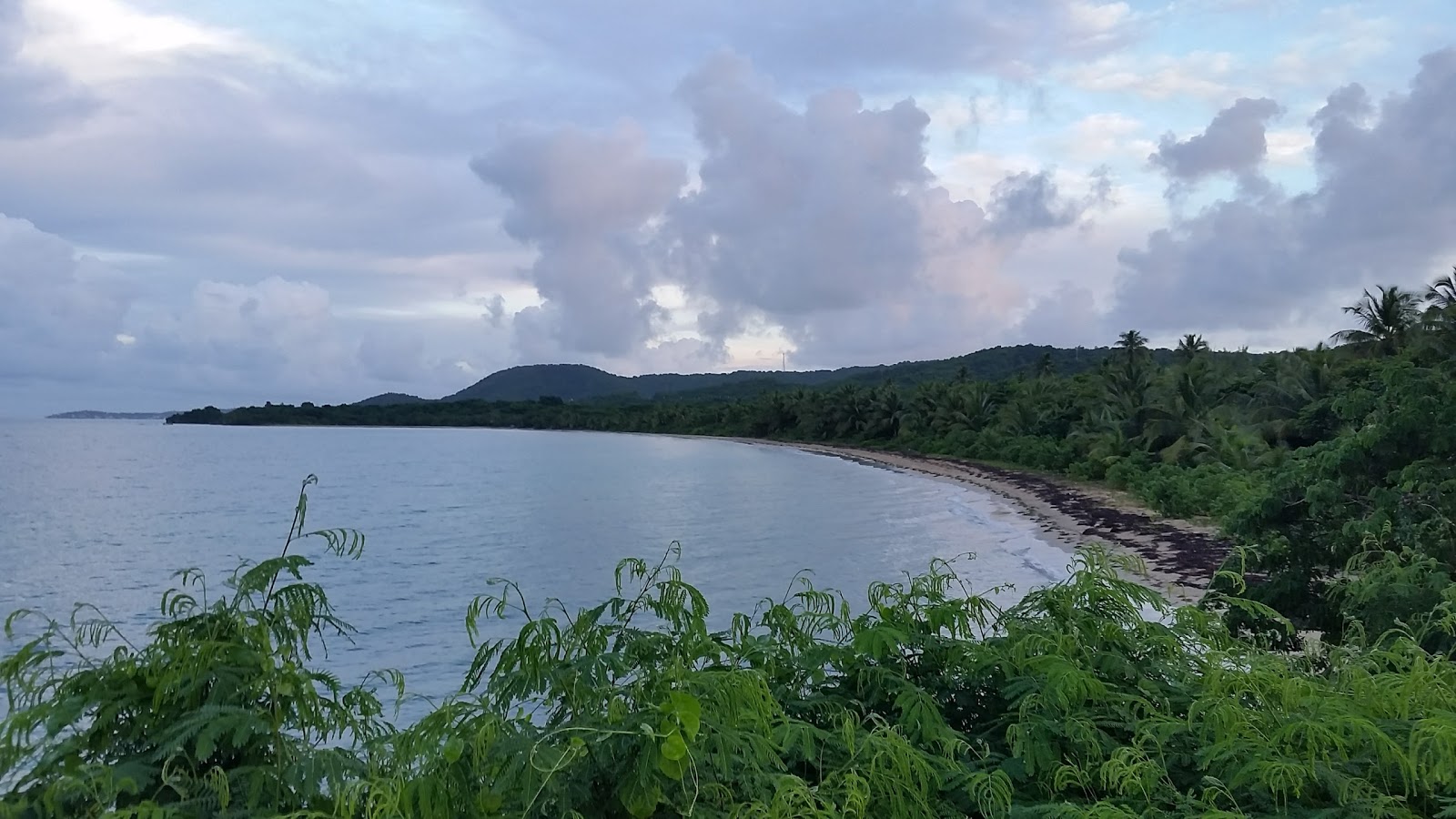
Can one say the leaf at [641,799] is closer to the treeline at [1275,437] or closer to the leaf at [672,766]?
the leaf at [672,766]

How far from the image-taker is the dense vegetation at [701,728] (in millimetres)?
2205

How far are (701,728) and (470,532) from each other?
35.9m

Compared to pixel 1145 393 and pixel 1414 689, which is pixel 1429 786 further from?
pixel 1145 393

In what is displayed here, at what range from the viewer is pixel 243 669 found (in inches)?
97.0

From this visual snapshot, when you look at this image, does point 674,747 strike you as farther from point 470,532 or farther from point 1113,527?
point 470,532

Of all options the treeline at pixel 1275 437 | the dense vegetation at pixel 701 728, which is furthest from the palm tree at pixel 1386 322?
the dense vegetation at pixel 701 728

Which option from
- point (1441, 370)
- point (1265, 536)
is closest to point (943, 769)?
point (1265, 536)

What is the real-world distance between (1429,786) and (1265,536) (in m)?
7.69

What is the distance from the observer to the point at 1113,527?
2984 cm

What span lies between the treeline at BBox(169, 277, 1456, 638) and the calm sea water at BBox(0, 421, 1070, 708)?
20.9ft

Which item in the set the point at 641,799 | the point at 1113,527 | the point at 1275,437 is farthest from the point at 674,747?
the point at 1275,437

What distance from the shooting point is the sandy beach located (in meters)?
21.2

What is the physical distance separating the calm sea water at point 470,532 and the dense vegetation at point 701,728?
28.9 feet

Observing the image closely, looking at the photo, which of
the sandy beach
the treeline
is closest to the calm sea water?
the sandy beach
